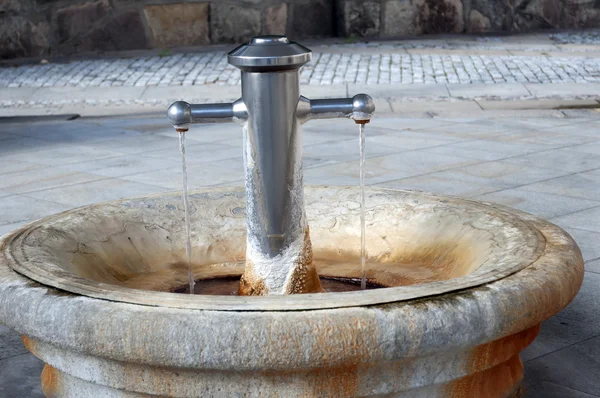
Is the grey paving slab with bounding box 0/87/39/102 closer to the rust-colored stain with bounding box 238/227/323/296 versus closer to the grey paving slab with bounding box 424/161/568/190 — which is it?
the grey paving slab with bounding box 424/161/568/190

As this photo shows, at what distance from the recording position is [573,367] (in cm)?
234

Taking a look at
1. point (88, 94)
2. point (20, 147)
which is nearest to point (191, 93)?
point (88, 94)

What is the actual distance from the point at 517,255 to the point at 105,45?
7.05m

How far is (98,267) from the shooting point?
220cm

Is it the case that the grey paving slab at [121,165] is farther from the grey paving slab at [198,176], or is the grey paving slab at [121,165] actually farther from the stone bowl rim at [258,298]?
the stone bowl rim at [258,298]

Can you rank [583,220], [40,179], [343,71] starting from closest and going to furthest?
[583,220]
[40,179]
[343,71]

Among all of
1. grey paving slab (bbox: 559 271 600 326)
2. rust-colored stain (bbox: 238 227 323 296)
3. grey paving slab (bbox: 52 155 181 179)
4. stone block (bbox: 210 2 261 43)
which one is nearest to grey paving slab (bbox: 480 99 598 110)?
grey paving slab (bbox: 52 155 181 179)

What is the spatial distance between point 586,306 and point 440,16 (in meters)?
6.54

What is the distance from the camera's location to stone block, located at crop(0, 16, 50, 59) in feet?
26.5

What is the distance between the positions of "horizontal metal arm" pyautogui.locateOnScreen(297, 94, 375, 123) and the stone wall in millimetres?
6665

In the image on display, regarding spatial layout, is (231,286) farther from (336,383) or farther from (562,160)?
(562,160)

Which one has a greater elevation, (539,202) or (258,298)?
(258,298)

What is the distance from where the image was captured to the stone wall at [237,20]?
8.20 m

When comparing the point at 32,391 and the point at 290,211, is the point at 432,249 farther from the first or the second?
the point at 32,391
